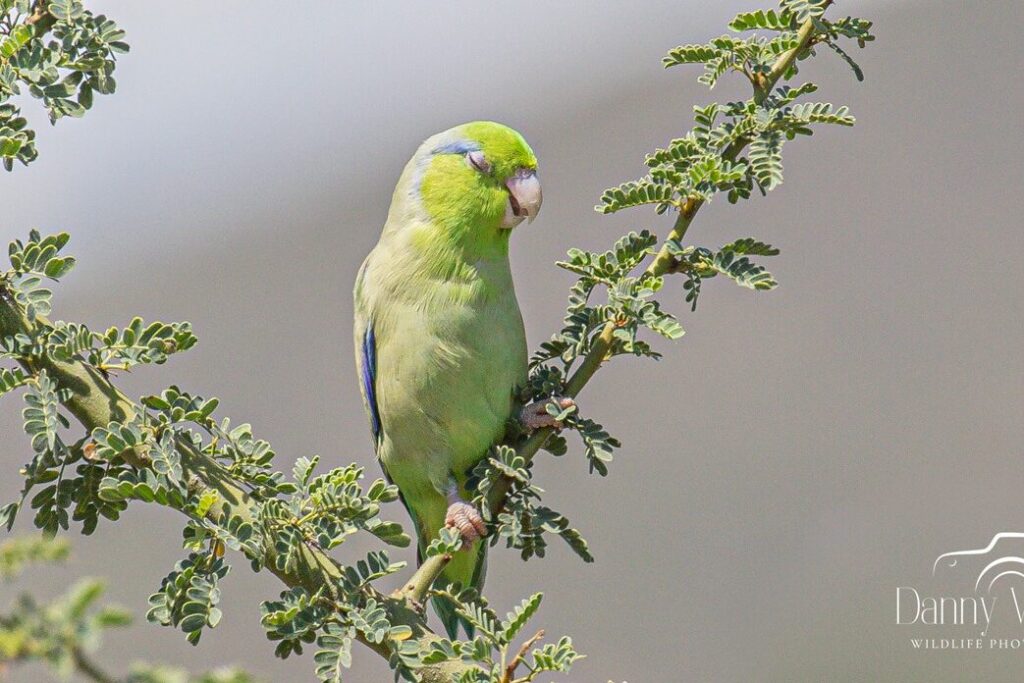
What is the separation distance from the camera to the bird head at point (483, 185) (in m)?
3.39

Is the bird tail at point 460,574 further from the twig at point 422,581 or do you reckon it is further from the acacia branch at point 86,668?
the acacia branch at point 86,668

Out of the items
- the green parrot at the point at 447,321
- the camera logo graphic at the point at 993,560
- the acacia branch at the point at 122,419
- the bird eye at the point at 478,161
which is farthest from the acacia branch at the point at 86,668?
the camera logo graphic at the point at 993,560

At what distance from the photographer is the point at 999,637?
7410 mm

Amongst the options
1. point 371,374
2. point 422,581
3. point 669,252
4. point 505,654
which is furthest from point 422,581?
point 371,374

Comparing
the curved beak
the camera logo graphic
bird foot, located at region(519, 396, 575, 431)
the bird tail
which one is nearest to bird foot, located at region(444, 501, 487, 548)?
bird foot, located at region(519, 396, 575, 431)

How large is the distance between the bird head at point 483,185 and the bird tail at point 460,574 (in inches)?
39.5

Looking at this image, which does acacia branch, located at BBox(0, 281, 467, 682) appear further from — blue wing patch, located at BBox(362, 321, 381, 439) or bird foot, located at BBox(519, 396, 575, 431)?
blue wing patch, located at BBox(362, 321, 381, 439)

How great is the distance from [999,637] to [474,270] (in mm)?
5777

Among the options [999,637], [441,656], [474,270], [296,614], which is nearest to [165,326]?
[296,614]

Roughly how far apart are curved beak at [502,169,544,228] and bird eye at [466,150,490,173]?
8 cm

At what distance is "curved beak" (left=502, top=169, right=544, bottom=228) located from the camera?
11.0 feet

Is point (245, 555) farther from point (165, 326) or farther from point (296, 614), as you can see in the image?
point (165, 326)

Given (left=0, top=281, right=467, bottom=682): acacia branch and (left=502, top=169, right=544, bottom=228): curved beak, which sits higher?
(left=502, top=169, right=544, bottom=228): curved beak

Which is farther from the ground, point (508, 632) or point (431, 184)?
point (431, 184)
